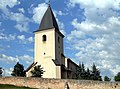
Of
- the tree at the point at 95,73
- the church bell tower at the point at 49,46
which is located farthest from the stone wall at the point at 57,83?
the tree at the point at 95,73

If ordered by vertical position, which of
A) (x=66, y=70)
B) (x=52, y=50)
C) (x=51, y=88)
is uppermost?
(x=52, y=50)

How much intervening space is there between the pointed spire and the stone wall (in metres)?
18.7

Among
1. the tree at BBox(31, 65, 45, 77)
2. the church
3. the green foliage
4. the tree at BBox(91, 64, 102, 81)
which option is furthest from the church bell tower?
the tree at BBox(91, 64, 102, 81)

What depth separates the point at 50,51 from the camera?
53.7 meters

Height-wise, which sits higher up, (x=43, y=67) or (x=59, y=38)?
(x=59, y=38)

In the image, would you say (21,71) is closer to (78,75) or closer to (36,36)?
(36,36)

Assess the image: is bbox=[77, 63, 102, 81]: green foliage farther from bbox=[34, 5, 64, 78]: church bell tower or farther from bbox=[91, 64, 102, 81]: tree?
bbox=[34, 5, 64, 78]: church bell tower

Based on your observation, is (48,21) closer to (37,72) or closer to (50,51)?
(50,51)

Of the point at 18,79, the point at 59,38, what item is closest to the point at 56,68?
the point at 59,38

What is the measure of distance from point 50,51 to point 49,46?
1083 mm

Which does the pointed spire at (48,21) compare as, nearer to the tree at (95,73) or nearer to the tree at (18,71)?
the tree at (18,71)

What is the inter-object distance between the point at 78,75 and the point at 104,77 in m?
5.48

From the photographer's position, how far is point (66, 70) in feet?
176

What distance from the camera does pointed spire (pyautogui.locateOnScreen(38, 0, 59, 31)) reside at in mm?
55694
